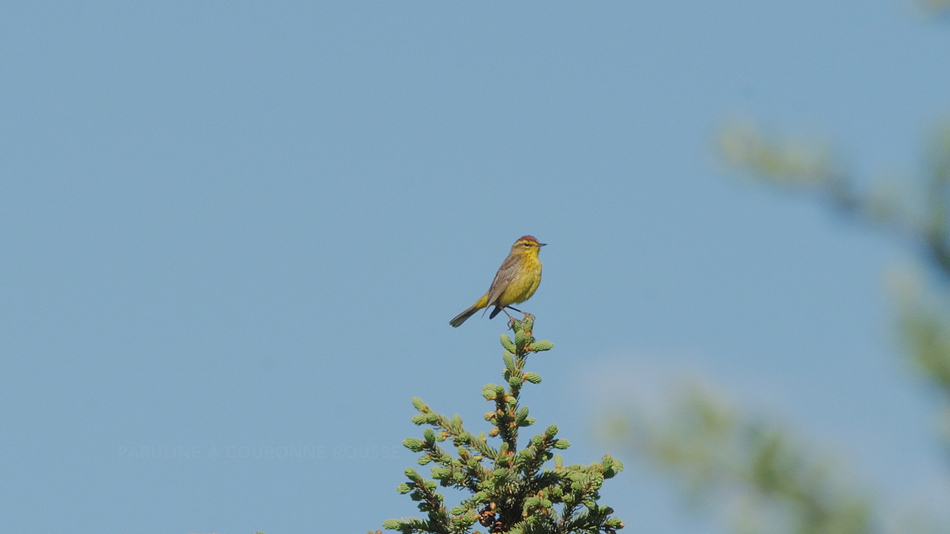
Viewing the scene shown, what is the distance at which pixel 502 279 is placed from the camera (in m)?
13.2

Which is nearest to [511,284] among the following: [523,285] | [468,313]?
[523,285]

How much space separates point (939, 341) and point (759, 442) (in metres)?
0.46

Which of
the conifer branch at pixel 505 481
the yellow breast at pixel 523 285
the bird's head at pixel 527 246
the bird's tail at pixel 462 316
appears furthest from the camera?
the bird's head at pixel 527 246

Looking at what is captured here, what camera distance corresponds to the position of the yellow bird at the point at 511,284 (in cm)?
1307

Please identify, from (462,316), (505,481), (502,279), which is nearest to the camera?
(505,481)

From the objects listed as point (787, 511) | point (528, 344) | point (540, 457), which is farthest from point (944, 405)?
point (528, 344)

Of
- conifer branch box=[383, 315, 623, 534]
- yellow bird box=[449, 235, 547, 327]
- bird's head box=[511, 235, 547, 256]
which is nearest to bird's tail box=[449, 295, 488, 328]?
yellow bird box=[449, 235, 547, 327]

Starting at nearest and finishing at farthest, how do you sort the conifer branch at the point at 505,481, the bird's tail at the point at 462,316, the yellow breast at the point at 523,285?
the conifer branch at the point at 505,481
the yellow breast at the point at 523,285
the bird's tail at the point at 462,316

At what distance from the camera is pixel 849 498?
6.33 ft

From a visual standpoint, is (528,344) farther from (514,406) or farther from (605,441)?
(605,441)

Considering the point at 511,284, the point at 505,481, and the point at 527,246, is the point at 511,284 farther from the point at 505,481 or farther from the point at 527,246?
the point at 505,481

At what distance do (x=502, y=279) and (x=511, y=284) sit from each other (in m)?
0.18

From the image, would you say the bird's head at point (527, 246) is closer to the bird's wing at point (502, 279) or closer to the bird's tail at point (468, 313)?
the bird's wing at point (502, 279)

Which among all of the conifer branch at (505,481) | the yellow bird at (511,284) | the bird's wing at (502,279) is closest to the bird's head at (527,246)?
the yellow bird at (511,284)
